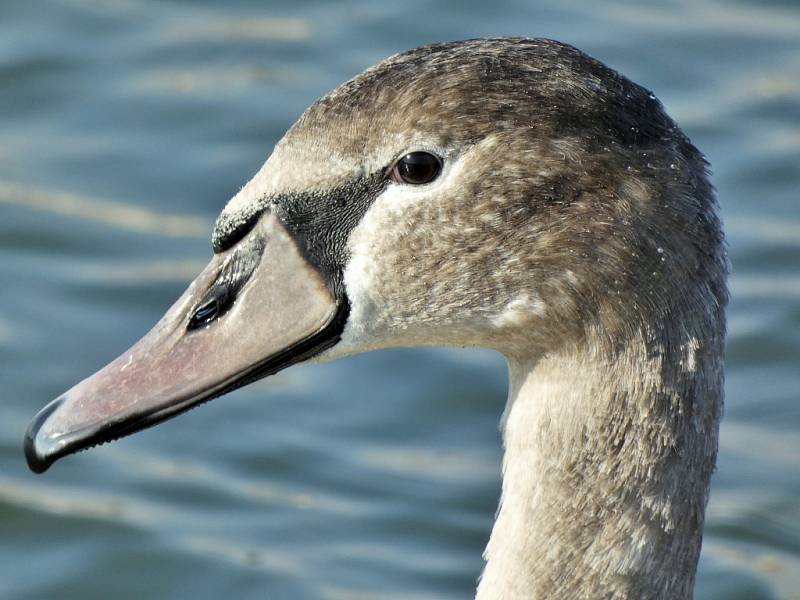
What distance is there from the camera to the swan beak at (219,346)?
454 cm

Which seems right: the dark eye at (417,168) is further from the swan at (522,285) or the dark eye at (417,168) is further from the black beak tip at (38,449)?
the black beak tip at (38,449)

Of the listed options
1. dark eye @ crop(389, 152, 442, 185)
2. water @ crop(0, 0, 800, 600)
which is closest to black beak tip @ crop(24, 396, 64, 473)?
dark eye @ crop(389, 152, 442, 185)

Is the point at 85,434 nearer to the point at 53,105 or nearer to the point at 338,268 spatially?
the point at 338,268

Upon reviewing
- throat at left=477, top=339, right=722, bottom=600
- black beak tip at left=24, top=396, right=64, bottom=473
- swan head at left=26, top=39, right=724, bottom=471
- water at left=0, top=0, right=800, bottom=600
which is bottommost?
black beak tip at left=24, top=396, right=64, bottom=473

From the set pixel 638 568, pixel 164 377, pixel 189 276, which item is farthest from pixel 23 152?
pixel 638 568

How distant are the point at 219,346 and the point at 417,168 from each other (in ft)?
2.34

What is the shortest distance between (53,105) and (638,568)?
558 cm

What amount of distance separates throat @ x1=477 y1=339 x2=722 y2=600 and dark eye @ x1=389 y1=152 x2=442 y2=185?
1.78ft

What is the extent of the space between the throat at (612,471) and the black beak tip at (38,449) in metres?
1.19

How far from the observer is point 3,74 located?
9.31 metres

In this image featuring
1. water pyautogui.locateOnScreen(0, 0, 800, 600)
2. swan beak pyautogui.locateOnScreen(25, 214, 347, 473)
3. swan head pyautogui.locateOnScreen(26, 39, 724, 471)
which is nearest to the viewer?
swan head pyautogui.locateOnScreen(26, 39, 724, 471)

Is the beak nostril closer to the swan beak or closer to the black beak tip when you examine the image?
the swan beak

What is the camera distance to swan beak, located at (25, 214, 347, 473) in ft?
14.9

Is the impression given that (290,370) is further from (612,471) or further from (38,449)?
(612,471)
